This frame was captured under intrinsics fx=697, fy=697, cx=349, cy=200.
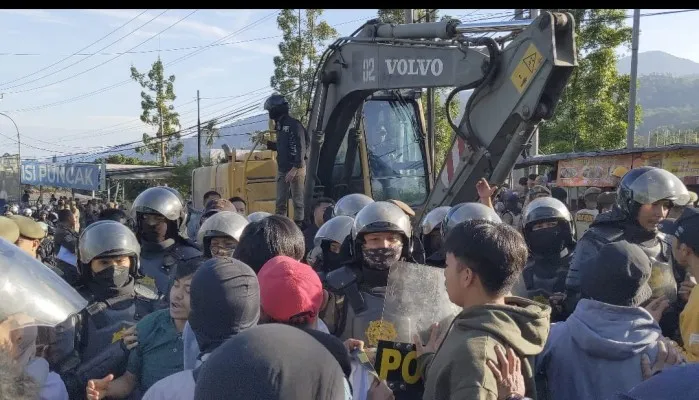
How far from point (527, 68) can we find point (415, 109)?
3.78 meters

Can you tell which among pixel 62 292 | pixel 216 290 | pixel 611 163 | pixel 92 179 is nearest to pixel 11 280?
pixel 62 292

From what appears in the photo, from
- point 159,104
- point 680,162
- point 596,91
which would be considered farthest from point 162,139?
point 680,162

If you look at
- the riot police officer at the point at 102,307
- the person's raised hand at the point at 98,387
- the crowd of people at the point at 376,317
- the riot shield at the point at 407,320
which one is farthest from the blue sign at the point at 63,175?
the riot shield at the point at 407,320

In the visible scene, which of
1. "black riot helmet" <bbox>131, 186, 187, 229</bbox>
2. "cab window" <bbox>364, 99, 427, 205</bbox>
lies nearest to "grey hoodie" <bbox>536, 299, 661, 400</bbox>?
"black riot helmet" <bbox>131, 186, 187, 229</bbox>

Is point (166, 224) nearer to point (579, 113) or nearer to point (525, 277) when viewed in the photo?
point (525, 277)

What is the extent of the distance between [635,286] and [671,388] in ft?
5.97

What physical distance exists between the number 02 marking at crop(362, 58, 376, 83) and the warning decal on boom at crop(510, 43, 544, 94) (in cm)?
230

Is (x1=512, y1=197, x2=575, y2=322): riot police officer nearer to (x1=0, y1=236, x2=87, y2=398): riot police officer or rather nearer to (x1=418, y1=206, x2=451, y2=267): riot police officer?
(x1=418, y1=206, x2=451, y2=267): riot police officer

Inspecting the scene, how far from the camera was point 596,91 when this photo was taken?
924 inches

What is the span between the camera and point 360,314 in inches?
151

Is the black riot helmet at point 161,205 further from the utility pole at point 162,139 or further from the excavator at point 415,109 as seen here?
the utility pole at point 162,139

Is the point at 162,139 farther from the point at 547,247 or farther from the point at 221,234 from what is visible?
the point at 547,247

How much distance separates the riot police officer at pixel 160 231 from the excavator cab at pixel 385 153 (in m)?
3.86

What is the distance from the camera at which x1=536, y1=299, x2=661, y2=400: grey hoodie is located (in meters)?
2.97
